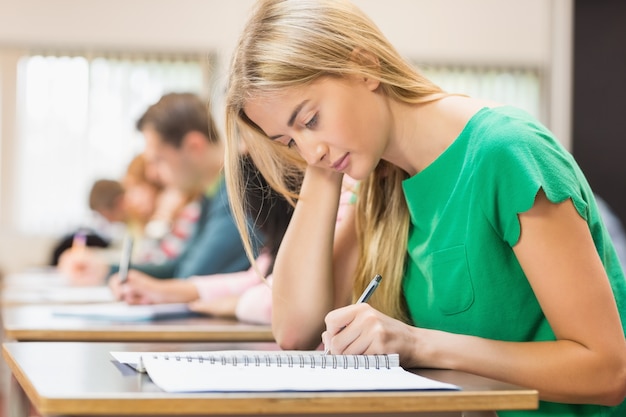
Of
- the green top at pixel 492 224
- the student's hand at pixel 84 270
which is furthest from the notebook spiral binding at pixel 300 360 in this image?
the student's hand at pixel 84 270

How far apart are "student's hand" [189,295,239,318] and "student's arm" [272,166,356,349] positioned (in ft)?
1.56

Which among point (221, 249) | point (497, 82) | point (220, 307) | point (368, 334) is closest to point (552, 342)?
point (368, 334)

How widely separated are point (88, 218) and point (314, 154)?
543cm

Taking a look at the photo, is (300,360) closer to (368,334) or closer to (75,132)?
(368,334)

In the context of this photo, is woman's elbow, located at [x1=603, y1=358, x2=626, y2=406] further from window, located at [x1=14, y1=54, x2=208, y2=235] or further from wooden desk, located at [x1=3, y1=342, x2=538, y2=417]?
window, located at [x1=14, y1=54, x2=208, y2=235]

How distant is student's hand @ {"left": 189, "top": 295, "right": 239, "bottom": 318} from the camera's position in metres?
2.07

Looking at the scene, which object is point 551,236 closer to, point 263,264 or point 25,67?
point 263,264

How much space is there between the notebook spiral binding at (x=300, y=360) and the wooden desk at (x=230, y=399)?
0.07 metres

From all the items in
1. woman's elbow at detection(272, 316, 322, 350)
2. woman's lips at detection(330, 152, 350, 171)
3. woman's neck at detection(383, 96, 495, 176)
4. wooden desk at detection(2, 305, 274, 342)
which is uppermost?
woman's neck at detection(383, 96, 495, 176)

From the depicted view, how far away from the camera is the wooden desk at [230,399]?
876mm

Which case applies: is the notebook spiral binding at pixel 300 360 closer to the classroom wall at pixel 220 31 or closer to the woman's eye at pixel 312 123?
the woman's eye at pixel 312 123

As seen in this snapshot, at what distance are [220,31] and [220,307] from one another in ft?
15.8

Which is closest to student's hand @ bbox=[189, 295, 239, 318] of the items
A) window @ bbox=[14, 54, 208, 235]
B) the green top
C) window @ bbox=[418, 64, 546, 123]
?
the green top

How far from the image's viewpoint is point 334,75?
136 cm
